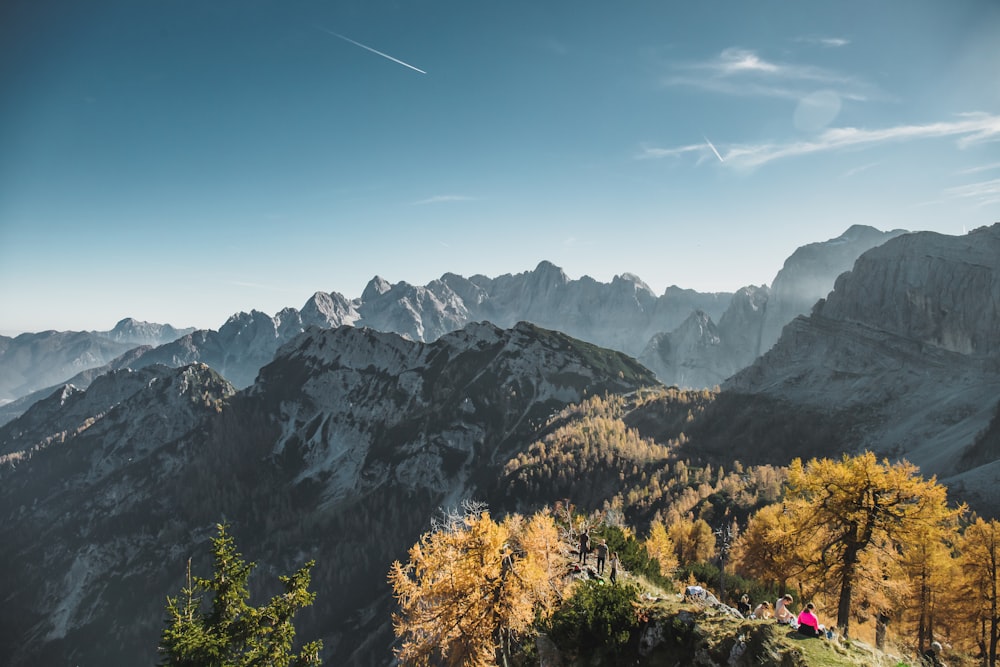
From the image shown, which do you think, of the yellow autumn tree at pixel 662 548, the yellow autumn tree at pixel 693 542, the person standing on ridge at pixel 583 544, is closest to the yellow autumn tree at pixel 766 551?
the yellow autumn tree at pixel 662 548

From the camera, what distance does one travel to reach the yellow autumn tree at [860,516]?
32.1m

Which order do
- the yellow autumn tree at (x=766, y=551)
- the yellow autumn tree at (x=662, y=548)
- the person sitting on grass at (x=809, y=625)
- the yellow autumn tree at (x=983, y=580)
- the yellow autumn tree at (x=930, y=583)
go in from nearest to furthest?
the person sitting on grass at (x=809, y=625)
the yellow autumn tree at (x=983, y=580)
the yellow autumn tree at (x=930, y=583)
the yellow autumn tree at (x=766, y=551)
the yellow autumn tree at (x=662, y=548)

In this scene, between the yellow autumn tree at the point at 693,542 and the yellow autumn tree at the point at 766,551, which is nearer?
the yellow autumn tree at the point at 766,551

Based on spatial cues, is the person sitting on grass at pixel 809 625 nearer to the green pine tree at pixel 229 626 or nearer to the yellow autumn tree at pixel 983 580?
the green pine tree at pixel 229 626

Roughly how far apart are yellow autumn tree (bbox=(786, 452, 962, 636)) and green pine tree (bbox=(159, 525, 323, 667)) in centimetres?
3653

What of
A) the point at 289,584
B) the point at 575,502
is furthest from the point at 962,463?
the point at 289,584

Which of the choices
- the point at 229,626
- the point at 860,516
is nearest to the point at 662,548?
the point at 860,516

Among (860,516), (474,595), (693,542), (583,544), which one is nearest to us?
(474,595)

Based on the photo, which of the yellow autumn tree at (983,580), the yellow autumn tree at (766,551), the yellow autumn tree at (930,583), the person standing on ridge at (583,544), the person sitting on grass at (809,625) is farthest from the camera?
the yellow autumn tree at (766,551)

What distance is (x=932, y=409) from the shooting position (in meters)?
195

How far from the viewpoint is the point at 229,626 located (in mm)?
24453

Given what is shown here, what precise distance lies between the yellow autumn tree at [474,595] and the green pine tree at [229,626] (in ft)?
23.9

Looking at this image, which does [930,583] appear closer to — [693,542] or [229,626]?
[693,542]

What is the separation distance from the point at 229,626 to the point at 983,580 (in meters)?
57.5
